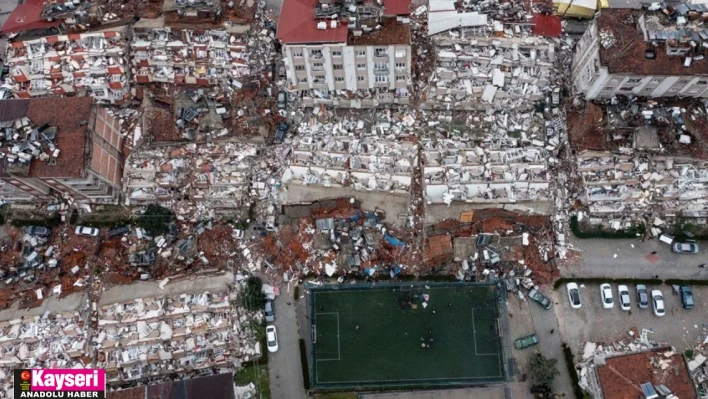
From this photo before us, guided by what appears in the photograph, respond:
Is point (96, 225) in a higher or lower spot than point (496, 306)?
higher

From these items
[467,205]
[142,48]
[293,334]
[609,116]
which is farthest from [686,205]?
[142,48]

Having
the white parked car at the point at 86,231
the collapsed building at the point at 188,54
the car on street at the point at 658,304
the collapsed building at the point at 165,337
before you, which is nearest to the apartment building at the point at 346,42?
the collapsed building at the point at 188,54

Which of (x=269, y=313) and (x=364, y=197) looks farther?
(x=364, y=197)

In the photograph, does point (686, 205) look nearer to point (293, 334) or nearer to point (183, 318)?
point (293, 334)

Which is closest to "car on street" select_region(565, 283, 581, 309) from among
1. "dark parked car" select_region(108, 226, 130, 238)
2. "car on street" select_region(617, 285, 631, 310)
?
"car on street" select_region(617, 285, 631, 310)

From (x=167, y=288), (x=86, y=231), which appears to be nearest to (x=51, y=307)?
(x=86, y=231)

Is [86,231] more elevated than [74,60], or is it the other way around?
[74,60]

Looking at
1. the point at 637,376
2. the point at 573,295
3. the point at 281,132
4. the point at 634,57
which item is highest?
the point at 634,57

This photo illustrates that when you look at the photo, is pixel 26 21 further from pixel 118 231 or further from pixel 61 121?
pixel 118 231
